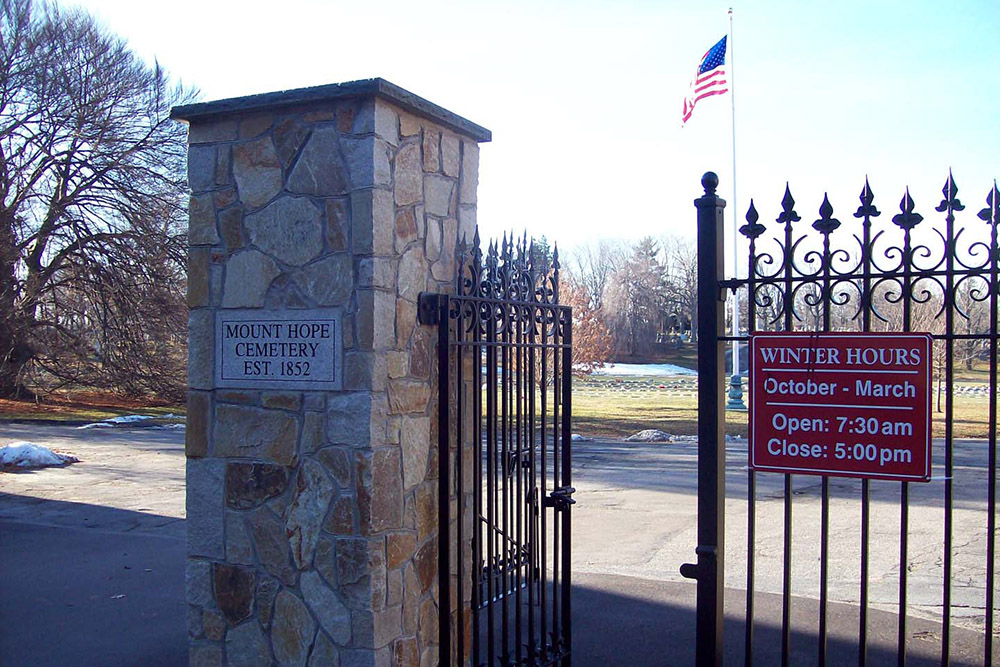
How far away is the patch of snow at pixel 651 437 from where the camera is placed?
757 inches

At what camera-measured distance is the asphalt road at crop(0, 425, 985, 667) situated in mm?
5859

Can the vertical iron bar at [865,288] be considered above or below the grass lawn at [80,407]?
above

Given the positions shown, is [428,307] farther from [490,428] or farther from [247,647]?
[247,647]

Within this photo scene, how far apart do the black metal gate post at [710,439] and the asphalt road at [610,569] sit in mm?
1705

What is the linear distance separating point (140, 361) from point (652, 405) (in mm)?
16657

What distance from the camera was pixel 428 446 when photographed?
15.0 feet

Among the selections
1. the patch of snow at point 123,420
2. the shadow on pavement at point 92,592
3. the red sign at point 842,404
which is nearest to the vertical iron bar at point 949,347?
the red sign at point 842,404

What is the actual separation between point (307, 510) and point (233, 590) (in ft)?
2.16

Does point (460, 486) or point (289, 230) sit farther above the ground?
point (289, 230)

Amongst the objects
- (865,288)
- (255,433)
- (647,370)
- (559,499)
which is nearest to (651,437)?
(559,499)

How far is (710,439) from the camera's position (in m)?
4.01

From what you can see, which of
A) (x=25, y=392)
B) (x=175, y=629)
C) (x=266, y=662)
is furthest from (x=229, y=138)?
(x=25, y=392)

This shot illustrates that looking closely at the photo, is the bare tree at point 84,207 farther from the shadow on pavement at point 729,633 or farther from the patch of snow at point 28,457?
the shadow on pavement at point 729,633

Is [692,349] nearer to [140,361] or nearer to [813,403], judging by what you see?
[140,361]
